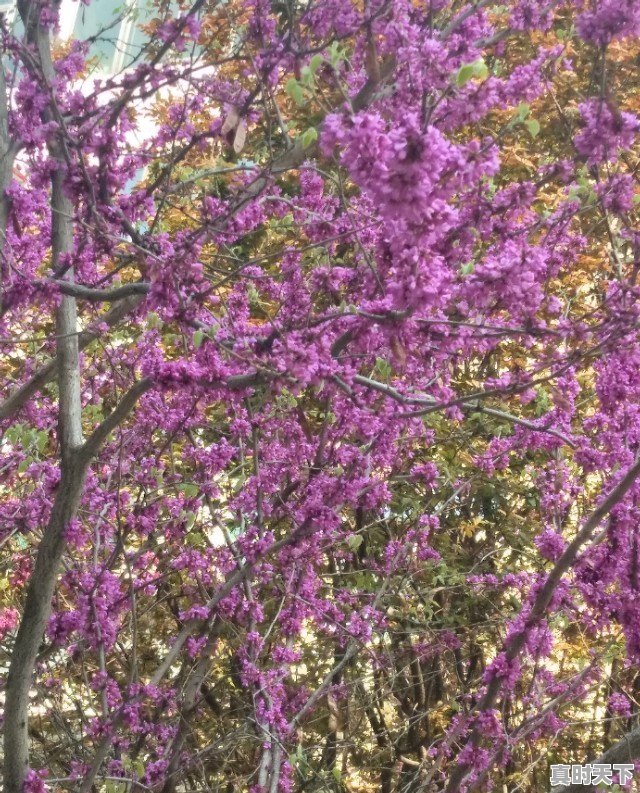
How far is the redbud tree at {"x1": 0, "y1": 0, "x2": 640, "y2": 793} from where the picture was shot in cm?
271

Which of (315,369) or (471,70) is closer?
(471,70)

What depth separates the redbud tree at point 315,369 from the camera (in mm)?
2705

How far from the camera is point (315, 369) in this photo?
8.56 feet
